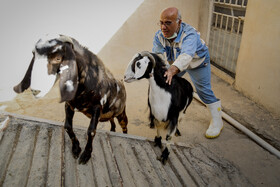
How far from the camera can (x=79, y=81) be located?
226 centimetres

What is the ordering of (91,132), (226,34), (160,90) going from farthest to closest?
(226,34) → (160,90) → (91,132)

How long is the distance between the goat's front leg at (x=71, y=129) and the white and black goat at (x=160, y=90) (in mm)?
745

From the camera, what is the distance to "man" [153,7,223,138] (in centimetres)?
300

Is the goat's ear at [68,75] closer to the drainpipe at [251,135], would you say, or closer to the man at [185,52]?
the man at [185,52]

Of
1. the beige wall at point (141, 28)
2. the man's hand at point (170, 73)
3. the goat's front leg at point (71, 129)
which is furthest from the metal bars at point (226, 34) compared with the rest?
the goat's front leg at point (71, 129)

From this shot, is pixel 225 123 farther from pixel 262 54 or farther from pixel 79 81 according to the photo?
pixel 79 81

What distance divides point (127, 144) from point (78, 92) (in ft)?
4.06

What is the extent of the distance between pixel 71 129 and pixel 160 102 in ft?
3.68

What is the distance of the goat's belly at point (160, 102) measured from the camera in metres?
2.92

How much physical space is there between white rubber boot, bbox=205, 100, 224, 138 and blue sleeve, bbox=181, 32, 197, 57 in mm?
1372

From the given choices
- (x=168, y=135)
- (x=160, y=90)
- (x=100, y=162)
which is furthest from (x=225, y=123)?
(x=100, y=162)

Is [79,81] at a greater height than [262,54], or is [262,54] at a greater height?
[79,81]

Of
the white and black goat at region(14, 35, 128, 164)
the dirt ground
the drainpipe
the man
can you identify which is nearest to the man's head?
the man

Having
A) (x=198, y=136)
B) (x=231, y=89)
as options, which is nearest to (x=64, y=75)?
(x=198, y=136)
